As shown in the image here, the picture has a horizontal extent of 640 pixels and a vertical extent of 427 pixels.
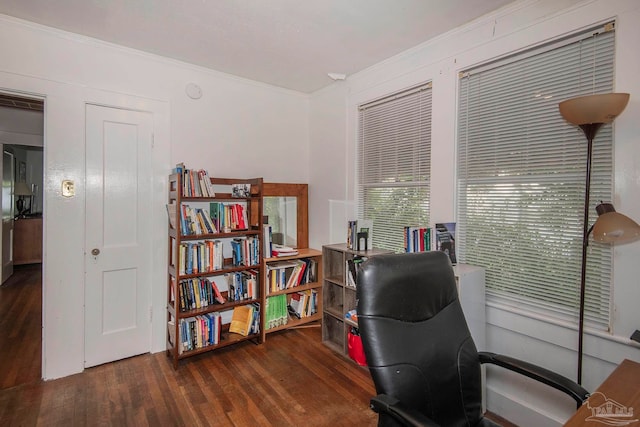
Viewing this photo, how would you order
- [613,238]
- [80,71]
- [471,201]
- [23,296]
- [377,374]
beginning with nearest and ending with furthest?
[377,374] < [613,238] < [471,201] < [80,71] < [23,296]

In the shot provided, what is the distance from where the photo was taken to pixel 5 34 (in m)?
2.35

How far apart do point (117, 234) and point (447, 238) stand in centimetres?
271

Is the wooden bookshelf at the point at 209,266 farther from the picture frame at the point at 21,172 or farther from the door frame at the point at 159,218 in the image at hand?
the picture frame at the point at 21,172

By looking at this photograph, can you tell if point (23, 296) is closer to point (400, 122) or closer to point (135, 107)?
point (135, 107)

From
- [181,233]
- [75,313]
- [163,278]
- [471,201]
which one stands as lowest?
[75,313]

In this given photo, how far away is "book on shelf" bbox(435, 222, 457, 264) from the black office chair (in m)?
0.88

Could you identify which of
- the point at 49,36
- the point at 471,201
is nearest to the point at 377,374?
the point at 471,201

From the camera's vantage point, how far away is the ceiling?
2154 millimetres

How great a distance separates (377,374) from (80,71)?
3088 mm

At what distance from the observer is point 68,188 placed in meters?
2.57

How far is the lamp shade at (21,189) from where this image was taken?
6.54 meters

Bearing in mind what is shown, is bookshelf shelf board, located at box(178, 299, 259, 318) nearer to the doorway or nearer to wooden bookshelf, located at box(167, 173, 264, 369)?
wooden bookshelf, located at box(167, 173, 264, 369)

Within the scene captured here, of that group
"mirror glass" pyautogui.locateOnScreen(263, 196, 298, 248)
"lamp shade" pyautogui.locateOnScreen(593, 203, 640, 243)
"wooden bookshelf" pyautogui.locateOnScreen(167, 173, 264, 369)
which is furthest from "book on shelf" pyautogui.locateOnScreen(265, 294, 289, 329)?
"lamp shade" pyautogui.locateOnScreen(593, 203, 640, 243)

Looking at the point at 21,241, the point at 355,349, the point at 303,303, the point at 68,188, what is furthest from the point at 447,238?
the point at 21,241
